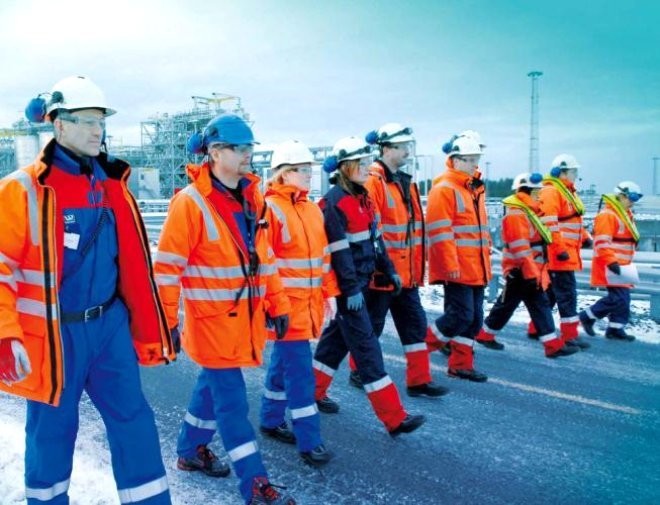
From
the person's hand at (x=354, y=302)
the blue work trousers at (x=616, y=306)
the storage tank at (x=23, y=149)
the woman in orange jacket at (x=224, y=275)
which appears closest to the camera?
the woman in orange jacket at (x=224, y=275)

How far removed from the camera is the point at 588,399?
5.34 m

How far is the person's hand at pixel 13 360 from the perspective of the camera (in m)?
2.50

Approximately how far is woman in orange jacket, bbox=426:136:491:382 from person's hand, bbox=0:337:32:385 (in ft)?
13.1

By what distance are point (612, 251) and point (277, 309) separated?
17.9ft

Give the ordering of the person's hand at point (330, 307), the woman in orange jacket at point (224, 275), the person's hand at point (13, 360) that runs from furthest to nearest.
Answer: the person's hand at point (330, 307) → the woman in orange jacket at point (224, 275) → the person's hand at point (13, 360)

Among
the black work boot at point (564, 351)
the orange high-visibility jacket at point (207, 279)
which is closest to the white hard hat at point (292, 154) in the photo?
the orange high-visibility jacket at point (207, 279)

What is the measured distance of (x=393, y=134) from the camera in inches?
211

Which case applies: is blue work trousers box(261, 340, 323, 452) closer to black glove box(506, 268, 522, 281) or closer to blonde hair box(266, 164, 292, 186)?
blonde hair box(266, 164, 292, 186)

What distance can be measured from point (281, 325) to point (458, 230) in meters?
2.77

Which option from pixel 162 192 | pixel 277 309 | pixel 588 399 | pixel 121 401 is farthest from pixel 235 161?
pixel 162 192

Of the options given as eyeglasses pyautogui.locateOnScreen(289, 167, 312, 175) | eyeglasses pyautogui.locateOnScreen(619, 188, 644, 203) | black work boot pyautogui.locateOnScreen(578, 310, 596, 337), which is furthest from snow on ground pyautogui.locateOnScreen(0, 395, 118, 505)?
eyeglasses pyautogui.locateOnScreen(619, 188, 644, 203)

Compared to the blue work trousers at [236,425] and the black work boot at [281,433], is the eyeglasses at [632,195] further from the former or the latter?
the blue work trousers at [236,425]

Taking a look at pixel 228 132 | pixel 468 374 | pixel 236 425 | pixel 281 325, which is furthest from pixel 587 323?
pixel 228 132

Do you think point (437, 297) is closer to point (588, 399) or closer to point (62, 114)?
point (588, 399)
